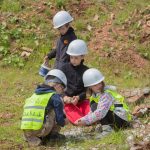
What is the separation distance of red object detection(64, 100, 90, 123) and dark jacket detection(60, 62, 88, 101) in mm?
128

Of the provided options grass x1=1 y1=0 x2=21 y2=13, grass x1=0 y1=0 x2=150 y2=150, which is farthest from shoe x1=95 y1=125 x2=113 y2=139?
grass x1=1 y1=0 x2=21 y2=13

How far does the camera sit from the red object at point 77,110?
7730mm

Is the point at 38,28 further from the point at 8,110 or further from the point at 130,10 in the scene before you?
the point at 8,110

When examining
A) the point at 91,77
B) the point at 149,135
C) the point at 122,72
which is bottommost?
the point at 122,72

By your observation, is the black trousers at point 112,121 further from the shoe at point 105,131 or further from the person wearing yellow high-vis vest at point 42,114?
the person wearing yellow high-vis vest at point 42,114

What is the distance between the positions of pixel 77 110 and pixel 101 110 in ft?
3.27

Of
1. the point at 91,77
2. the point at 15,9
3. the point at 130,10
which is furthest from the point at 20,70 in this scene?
the point at 91,77

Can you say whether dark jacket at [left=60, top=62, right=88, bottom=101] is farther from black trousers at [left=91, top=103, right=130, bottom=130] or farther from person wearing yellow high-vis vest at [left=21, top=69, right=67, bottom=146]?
person wearing yellow high-vis vest at [left=21, top=69, right=67, bottom=146]

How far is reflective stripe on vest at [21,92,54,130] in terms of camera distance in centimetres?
649

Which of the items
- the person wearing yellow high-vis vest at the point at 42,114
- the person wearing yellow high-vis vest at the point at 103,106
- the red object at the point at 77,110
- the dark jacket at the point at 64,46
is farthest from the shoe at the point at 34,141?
the dark jacket at the point at 64,46

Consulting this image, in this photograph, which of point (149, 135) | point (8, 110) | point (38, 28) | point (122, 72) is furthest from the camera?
point (38, 28)

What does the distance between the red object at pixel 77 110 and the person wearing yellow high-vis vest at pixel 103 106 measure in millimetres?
645

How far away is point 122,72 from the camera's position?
11.9 metres

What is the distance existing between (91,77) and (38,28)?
6882mm
